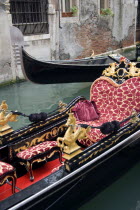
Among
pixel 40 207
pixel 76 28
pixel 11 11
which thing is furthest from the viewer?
pixel 76 28

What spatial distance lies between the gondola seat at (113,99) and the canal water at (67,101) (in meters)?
0.47

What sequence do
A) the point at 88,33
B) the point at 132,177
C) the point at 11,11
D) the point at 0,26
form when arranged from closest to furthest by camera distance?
1. the point at 132,177
2. the point at 0,26
3. the point at 11,11
4. the point at 88,33

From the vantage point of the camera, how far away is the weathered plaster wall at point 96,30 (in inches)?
248

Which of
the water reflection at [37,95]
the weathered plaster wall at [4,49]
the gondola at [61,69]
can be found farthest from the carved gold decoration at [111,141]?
the weathered plaster wall at [4,49]

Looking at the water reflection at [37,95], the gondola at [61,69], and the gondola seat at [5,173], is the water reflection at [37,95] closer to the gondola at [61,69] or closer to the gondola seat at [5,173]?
the gondola at [61,69]

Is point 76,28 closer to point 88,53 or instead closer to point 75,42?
point 75,42

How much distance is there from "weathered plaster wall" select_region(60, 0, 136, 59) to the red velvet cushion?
155 inches

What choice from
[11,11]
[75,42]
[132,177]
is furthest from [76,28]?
[132,177]

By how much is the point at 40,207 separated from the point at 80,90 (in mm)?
3690

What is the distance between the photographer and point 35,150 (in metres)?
1.82

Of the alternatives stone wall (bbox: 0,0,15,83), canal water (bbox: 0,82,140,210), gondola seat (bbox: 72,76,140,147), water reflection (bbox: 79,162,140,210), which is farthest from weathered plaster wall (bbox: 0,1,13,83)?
water reflection (bbox: 79,162,140,210)

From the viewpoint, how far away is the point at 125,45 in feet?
27.7

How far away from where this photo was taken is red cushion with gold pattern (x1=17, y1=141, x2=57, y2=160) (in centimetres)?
177

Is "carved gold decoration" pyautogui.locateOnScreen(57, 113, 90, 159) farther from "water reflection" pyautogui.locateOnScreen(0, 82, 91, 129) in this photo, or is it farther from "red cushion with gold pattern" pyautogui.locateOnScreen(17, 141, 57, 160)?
"water reflection" pyautogui.locateOnScreen(0, 82, 91, 129)
